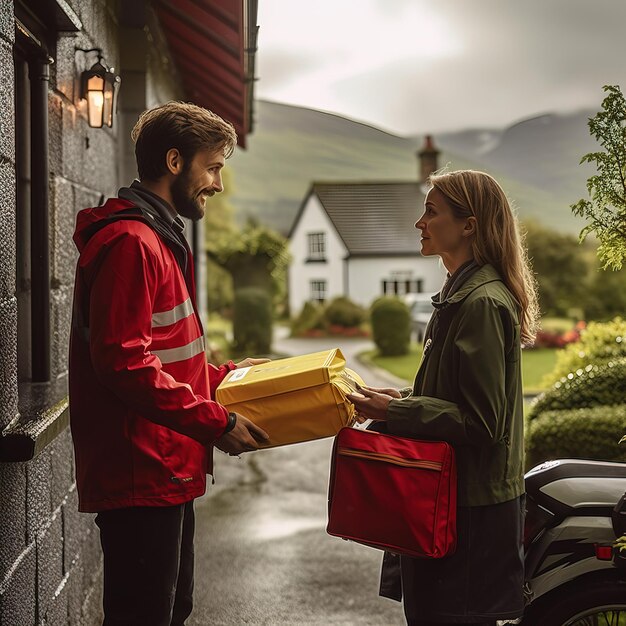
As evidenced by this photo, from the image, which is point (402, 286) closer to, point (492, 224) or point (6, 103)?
point (492, 224)

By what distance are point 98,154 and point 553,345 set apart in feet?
82.6

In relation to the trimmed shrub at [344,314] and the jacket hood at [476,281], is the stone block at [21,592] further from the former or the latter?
the trimmed shrub at [344,314]

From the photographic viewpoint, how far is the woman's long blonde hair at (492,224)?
106 inches

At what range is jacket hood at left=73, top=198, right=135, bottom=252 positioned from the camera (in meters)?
2.39

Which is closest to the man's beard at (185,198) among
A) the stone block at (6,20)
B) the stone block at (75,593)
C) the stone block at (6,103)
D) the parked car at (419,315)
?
the stone block at (6,103)

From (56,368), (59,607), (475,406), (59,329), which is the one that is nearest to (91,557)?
(59,607)

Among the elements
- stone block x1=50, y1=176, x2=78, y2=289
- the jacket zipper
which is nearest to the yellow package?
the jacket zipper

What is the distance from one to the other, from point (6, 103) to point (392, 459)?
1606mm

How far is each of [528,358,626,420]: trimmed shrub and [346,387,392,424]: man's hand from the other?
11.7 feet

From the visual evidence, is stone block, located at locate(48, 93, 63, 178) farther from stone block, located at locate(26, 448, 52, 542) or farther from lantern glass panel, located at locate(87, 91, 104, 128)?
stone block, located at locate(26, 448, 52, 542)

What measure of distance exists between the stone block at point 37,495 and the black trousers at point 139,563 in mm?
580

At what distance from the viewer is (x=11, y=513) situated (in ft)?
8.75

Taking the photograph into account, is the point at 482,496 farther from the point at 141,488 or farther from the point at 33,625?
the point at 33,625

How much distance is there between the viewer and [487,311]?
2.51 m
